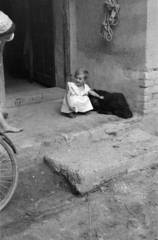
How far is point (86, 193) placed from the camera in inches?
159

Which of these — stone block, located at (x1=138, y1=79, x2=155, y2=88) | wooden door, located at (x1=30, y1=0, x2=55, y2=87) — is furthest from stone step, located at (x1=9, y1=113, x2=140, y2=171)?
wooden door, located at (x1=30, y1=0, x2=55, y2=87)

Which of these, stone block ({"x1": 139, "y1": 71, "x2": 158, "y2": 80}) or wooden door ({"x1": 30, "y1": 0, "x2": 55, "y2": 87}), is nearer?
stone block ({"x1": 139, "y1": 71, "x2": 158, "y2": 80})

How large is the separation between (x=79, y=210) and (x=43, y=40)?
14.0 ft

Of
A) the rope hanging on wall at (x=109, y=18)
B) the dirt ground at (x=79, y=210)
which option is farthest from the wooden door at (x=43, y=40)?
the dirt ground at (x=79, y=210)

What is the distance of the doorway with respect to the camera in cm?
697

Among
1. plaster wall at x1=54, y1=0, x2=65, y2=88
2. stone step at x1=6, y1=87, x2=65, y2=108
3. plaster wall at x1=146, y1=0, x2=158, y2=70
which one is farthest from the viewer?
plaster wall at x1=54, y1=0, x2=65, y2=88

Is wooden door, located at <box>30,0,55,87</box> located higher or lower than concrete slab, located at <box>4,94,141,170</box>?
higher

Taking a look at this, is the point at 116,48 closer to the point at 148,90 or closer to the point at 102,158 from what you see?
the point at 148,90

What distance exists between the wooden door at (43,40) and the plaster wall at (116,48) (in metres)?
0.72

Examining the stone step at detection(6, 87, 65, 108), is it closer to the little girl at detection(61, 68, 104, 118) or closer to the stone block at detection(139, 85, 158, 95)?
the little girl at detection(61, 68, 104, 118)

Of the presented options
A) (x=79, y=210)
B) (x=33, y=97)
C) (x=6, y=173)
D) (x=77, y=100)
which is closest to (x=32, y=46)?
(x=33, y=97)

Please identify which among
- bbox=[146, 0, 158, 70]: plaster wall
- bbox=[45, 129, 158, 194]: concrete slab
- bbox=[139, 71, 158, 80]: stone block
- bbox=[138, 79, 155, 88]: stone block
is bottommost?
bbox=[45, 129, 158, 194]: concrete slab

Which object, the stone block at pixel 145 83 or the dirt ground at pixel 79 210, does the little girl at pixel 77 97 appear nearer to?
the stone block at pixel 145 83

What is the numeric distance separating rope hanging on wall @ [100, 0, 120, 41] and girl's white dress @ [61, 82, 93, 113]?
856 mm
